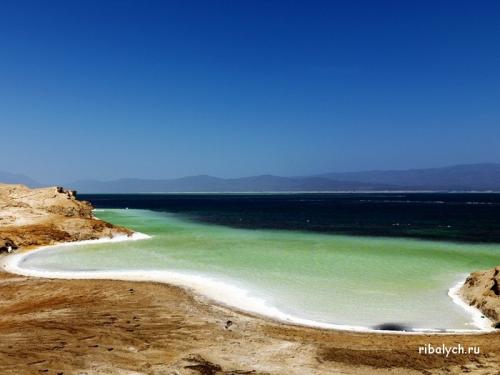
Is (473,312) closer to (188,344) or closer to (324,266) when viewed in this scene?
(324,266)

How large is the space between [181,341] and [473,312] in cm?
1292

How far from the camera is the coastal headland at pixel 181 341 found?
10.7m

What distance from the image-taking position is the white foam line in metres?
15.3

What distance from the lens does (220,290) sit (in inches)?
803

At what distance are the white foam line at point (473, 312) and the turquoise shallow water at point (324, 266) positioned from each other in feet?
1.13

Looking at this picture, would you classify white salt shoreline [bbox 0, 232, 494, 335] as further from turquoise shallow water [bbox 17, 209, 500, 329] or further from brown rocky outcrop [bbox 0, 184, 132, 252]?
brown rocky outcrop [bbox 0, 184, 132, 252]

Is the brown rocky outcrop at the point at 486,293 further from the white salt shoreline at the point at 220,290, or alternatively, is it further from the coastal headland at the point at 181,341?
the white salt shoreline at the point at 220,290

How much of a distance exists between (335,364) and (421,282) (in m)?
14.0

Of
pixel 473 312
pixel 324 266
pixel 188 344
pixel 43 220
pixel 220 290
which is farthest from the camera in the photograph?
pixel 43 220

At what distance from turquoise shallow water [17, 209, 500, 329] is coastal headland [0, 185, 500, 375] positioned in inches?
88.5

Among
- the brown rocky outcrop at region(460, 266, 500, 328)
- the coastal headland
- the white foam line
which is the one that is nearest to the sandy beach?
the coastal headland

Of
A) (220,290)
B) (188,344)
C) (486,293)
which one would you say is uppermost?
(486,293)

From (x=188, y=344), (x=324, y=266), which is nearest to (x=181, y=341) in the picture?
(x=188, y=344)

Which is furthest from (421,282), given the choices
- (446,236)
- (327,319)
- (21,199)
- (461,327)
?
(21,199)
